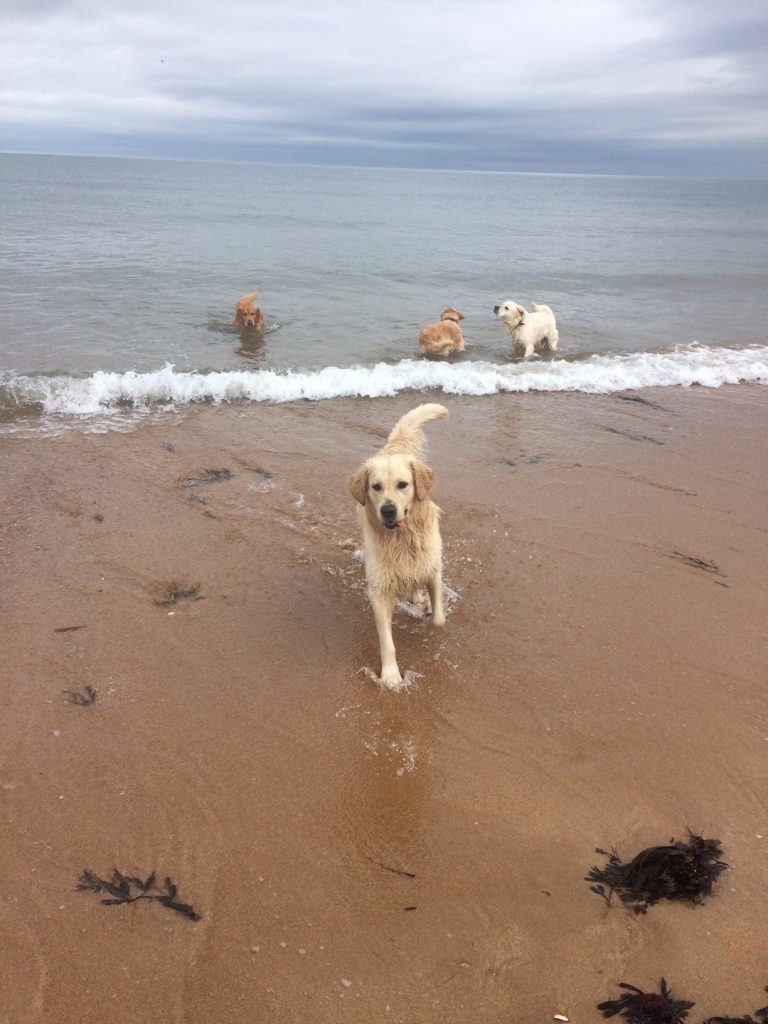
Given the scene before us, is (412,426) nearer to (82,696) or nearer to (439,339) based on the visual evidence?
(82,696)

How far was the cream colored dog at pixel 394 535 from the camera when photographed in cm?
395

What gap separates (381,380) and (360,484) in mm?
5795

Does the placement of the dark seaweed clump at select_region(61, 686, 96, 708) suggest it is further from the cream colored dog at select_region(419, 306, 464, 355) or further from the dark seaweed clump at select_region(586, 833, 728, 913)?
the cream colored dog at select_region(419, 306, 464, 355)

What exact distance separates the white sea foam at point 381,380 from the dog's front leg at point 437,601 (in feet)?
17.2

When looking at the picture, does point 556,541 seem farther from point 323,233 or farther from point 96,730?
point 323,233

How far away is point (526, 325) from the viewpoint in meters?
11.8

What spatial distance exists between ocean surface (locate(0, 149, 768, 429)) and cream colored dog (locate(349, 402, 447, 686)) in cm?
516

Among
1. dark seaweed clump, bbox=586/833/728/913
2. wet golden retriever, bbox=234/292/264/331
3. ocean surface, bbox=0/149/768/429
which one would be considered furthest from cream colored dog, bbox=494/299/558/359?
dark seaweed clump, bbox=586/833/728/913

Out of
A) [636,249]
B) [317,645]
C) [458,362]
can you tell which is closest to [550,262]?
[636,249]

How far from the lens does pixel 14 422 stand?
7727 millimetres

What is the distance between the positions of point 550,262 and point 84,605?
23.9 meters

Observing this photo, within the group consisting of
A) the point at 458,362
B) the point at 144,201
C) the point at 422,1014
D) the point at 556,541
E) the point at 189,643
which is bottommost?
the point at 422,1014

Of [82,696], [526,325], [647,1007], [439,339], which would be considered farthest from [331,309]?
[647,1007]

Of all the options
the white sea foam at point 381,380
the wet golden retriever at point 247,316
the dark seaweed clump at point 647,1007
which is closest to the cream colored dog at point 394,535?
the dark seaweed clump at point 647,1007
